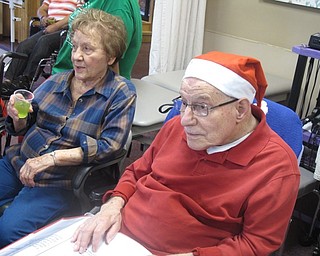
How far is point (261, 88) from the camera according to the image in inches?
55.3

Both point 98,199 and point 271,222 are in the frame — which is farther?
point 98,199

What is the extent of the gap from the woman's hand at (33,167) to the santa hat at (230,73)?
73 centimetres

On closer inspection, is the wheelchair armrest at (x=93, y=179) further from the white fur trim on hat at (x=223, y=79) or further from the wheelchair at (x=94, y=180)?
the white fur trim on hat at (x=223, y=79)

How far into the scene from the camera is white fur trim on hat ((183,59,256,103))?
127 centimetres

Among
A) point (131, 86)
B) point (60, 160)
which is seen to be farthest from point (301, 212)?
point (60, 160)

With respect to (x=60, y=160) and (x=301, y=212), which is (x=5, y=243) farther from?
(x=301, y=212)

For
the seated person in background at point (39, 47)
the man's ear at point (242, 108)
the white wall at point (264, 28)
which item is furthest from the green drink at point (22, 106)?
the white wall at point (264, 28)

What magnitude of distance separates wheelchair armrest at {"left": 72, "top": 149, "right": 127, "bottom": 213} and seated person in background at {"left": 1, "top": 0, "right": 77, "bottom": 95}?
5.28 ft

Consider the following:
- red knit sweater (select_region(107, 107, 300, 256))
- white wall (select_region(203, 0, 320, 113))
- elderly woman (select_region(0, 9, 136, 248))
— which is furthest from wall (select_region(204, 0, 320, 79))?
red knit sweater (select_region(107, 107, 300, 256))

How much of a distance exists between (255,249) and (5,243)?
0.96 meters

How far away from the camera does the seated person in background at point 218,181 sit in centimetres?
126

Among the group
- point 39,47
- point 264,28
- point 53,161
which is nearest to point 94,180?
point 53,161

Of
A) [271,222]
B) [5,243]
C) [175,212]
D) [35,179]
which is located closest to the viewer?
[271,222]

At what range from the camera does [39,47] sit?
11.9 ft
